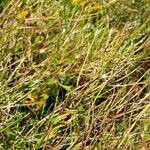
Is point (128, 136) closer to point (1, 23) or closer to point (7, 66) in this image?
point (7, 66)

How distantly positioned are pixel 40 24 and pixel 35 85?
1.57ft

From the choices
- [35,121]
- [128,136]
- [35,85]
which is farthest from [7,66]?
[128,136]

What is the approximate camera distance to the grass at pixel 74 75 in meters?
2.11

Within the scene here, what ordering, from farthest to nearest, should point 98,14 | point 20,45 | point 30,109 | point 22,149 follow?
point 98,14
point 20,45
point 30,109
point 22,149

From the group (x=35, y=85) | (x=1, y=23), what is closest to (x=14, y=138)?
(x=35, y=85)

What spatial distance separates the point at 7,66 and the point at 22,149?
44 cm

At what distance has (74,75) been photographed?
243 centimetres

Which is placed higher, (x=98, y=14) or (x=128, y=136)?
(x=98, y=14)

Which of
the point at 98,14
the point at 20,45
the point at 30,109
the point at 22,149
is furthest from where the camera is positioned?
the point at 98,14

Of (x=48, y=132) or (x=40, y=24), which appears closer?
(x=48, y=132)

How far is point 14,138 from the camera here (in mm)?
2078

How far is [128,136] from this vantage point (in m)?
2.12

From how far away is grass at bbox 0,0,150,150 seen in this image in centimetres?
211

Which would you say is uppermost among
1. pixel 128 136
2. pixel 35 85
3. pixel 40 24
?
pixel 40 24
